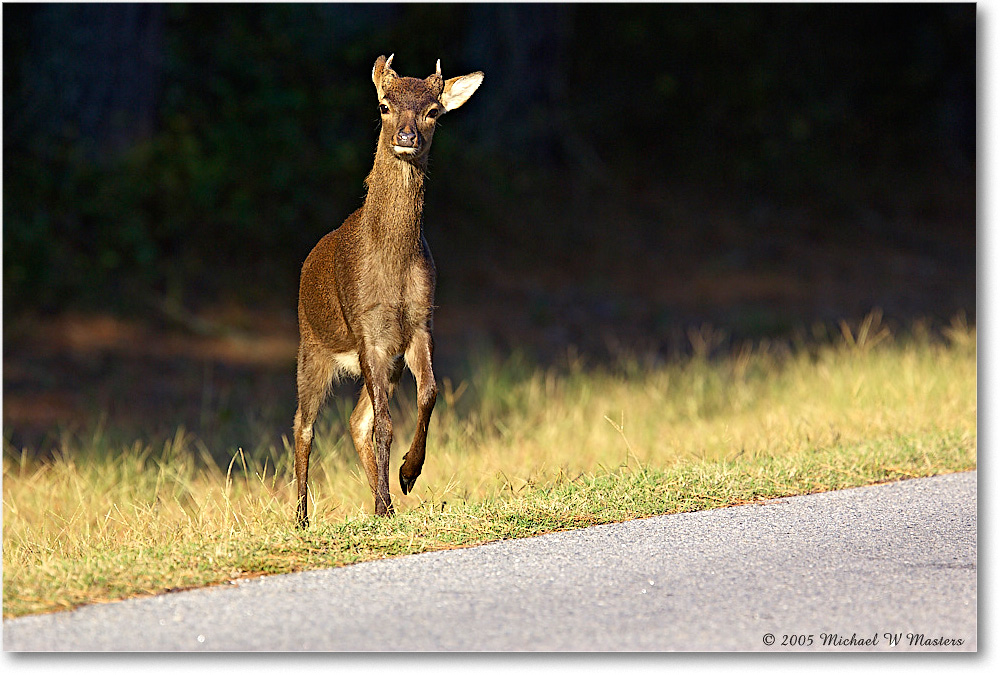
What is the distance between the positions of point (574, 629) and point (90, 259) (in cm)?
1023

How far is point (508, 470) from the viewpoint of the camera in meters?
7.25

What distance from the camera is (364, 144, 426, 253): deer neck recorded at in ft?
19.5

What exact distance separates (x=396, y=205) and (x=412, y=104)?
497 mm

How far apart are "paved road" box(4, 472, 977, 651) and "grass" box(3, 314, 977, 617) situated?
0.86ft

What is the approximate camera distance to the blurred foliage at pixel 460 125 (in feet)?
44.0

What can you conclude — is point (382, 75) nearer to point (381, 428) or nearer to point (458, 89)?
point (458, 89)

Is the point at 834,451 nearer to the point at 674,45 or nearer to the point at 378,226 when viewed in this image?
the point at 378,226

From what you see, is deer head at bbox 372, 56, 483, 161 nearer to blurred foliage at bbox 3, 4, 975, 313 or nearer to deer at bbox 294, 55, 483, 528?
deer at bbox 294, 55, 483, 528

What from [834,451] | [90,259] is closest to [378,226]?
[834,451]

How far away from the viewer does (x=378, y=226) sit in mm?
5988

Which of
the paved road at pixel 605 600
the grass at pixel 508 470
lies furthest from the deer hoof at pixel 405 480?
the paved road at pixel 605 600

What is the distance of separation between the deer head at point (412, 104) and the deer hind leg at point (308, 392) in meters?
1.29

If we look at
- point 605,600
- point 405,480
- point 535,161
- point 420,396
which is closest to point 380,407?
point 420,396

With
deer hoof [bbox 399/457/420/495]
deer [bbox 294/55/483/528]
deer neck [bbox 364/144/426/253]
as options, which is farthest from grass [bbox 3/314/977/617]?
deer neck [bbox 364/144/426/253]
